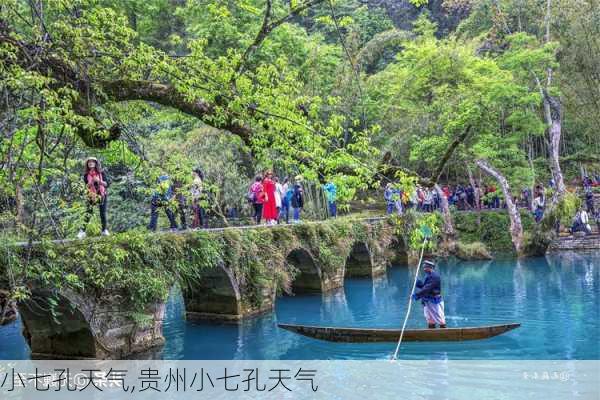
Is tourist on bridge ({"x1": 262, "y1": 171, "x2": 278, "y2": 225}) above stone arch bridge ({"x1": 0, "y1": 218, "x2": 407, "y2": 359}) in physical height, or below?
above

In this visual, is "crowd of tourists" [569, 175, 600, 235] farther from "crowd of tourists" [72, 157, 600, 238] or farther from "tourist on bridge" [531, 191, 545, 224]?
"tourist on bridge" [531, 191, 545, 224]

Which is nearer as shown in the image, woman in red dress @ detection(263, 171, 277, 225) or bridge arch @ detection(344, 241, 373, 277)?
woman in red dress @ detection(263, 171, 277, 225)

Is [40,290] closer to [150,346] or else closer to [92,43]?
[150,346]

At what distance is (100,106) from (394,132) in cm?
2410

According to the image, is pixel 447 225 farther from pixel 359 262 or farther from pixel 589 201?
pixel 589 201

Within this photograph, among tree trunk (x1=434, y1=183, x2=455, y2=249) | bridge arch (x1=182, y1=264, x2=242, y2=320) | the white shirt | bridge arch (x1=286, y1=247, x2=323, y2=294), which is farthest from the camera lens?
tree trunk (x1=434, y1=183, x2=455, y2=249)

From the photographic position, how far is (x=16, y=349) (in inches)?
515

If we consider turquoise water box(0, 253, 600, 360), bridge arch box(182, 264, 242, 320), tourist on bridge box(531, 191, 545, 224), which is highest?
tourist on bridge box(531, 191, 545, 224)

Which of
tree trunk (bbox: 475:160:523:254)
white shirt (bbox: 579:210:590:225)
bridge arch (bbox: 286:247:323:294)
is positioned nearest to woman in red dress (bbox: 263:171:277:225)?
bridge arch (bbox: 286:247:323:294)

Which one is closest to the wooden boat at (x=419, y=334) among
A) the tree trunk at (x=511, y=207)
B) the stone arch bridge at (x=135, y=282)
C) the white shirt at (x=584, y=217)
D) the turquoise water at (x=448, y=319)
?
the turquoise water at (x=448, y=319)

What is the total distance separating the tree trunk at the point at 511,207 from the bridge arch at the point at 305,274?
10.9 m

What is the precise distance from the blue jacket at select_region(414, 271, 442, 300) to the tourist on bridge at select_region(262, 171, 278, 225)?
6037 mm

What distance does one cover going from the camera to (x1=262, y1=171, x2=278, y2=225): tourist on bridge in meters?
16.8

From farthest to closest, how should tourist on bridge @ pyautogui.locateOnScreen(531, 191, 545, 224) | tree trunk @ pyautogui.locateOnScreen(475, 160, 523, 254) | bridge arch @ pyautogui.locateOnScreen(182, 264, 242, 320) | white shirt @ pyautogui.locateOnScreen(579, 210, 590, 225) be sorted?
white shirt @ pyautogui.locateOnScreen(579, 210, 590, 225), tourist on bridge @ pyautogui.locateOnScreen(531, 191, 545, 224), tree trunk @ pyautogui.locateOnScreen(475, 160, 523, 254), bridge arch @ pyautogui.locateOnScreen(182, 264, 242, 320)
